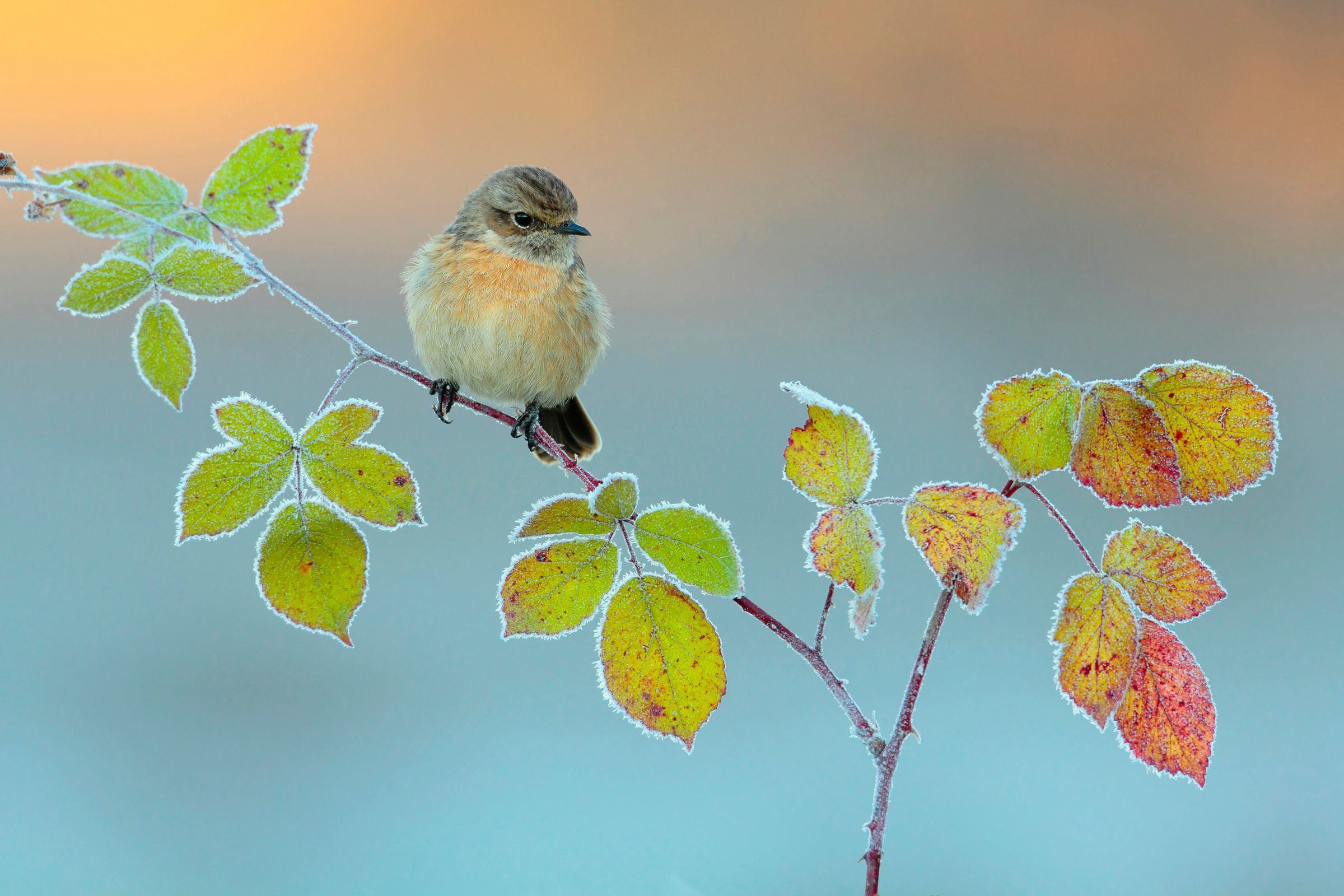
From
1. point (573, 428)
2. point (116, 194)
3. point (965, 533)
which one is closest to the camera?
point (965, 533)

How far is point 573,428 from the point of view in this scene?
1.89 metres

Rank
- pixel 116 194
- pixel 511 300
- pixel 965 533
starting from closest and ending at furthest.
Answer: pixel 965 533, pixel 116 194, pixel 511 300

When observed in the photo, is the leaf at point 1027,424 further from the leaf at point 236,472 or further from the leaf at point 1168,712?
the leaf at point 236,472

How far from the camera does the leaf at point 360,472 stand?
0.65 m

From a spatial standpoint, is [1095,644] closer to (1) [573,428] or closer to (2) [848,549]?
(2) [848,549]

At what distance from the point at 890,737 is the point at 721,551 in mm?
140

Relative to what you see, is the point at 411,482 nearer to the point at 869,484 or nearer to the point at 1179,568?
the point at 869,484

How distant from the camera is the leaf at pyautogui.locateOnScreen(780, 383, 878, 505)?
1.97 feet

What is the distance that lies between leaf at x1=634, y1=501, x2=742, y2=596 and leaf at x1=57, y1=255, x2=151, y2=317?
0.37 meters

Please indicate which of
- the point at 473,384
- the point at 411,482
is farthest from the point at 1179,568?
the point at 473,384

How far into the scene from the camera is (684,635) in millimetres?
616

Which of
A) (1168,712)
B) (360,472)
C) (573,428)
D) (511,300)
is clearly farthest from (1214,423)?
(573,428)

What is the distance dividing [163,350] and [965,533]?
524 mm

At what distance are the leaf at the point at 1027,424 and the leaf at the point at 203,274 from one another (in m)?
0.47
